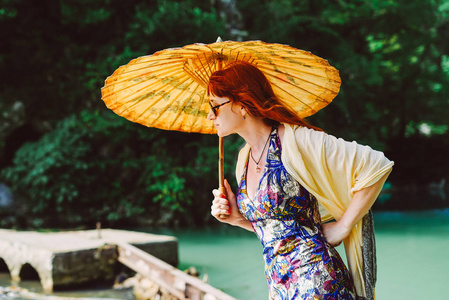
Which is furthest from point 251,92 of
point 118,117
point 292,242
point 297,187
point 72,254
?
point 118,117

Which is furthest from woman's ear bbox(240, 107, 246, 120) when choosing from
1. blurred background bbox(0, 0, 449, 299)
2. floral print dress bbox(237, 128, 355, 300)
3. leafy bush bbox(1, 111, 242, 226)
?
leafy bush bbox(1, 111, 242, 226)

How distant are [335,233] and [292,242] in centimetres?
15

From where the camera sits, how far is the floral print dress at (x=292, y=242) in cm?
145

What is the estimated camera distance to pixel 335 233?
5.08 ft

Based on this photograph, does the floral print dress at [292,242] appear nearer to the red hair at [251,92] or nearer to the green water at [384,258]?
the red hair at [251,92]

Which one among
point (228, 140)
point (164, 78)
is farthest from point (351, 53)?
point (164, 78)

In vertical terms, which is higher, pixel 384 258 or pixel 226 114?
pixel 226 114

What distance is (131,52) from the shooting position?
435 inches

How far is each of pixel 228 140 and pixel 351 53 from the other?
4.47 m

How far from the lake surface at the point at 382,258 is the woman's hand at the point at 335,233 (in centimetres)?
444

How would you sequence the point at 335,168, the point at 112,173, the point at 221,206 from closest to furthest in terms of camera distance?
the point at 335,168
the point at 221,206
the point at 112,173

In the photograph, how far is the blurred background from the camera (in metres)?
10.9

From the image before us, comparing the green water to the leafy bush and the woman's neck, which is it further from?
the woman's neck

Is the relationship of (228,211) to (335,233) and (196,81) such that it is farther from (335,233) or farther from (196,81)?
(196,81)
